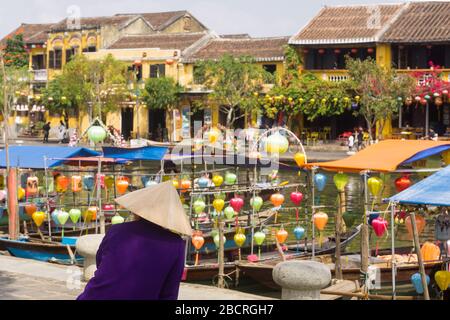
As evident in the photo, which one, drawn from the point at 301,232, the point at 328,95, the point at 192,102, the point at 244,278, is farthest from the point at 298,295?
the point at 192,102

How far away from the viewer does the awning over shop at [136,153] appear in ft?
55.8

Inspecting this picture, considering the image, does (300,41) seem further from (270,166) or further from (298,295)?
(298,295)

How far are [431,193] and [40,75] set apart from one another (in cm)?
4530

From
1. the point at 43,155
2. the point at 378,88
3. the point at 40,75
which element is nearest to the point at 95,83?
the point at 40,75

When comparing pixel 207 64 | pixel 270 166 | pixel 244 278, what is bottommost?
pixel 244 278

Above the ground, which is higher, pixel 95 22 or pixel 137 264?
pixel 95 22

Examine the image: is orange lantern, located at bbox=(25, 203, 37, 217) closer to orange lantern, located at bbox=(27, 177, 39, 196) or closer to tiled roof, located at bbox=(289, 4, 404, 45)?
orange lantern, located at bbox=(27, 177, 39, 196)

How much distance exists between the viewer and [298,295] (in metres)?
8.97

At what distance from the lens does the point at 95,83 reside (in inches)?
1845

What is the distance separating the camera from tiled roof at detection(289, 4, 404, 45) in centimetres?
Result: 4110

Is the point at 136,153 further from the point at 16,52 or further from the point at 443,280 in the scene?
the point at 16,52

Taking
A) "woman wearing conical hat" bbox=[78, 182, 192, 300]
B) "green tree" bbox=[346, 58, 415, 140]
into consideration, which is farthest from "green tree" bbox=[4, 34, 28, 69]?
"woman wearing conical hat" bbox=[78, 182, 192, 300]

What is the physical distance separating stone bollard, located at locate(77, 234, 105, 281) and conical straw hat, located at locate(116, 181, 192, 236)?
484cm

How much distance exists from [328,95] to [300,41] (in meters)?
3.07
